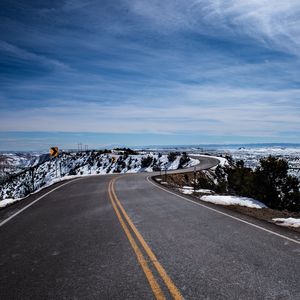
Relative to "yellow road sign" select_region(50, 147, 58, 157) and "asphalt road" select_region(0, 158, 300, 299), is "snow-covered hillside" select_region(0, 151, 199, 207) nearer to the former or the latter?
"yellow road sign" select_region(50, 147, 58, 157)

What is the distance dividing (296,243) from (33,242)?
20.1ft

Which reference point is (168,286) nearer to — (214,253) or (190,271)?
(190,271)

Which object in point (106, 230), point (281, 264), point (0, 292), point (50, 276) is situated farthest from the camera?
point (106, 230)

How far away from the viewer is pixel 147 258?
549cm

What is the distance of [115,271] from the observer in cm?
485

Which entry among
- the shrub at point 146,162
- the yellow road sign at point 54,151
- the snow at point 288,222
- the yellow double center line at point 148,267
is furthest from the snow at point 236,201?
the shrub at point 146,162

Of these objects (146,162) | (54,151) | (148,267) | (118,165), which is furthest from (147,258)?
(118,165)

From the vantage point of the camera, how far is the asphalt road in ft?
13.6

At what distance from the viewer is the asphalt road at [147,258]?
416cm

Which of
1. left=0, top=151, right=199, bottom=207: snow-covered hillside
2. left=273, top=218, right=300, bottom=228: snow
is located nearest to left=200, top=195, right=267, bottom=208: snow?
left=273, top=218, right=300, bottom=228: snow

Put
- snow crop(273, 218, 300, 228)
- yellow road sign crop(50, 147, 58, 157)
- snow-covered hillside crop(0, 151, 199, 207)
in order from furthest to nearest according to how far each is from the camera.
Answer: snow-covered hillside crop(0, 151, 199, 207) → yellow road sign crop(50, 147, 58, 157) → snow crop(273, 218, 300, 228)

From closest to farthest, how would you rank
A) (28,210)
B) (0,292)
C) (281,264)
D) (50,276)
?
(0,292)
(50,276)
(281,264)
(28,210)

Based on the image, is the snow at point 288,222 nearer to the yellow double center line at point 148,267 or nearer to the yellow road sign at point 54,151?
the yellow double center line at point 148,267

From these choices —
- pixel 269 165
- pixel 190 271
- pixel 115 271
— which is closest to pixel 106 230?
pixel 115 271
